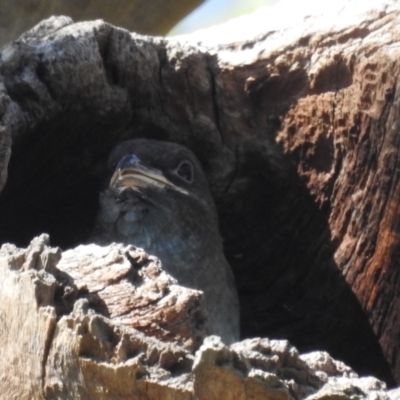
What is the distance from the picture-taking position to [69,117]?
18.3 ft

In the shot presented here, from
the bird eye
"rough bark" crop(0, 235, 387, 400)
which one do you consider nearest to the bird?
the bird eye

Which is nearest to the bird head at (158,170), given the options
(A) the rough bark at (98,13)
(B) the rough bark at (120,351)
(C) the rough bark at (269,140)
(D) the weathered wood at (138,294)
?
(C) the rough bark at (269,140)

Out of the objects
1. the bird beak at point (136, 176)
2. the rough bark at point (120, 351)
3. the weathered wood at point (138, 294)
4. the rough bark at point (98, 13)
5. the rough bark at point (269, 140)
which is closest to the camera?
the rough bark at point (120, 351)

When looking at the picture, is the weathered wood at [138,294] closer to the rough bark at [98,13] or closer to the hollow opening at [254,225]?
the hollow opening at [254,225]

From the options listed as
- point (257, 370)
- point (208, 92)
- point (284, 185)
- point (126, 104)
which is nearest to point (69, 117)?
point (126, 104)

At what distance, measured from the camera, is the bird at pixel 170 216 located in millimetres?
5926

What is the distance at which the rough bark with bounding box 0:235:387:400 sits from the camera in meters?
3.03

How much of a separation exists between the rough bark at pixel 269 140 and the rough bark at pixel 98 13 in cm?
122

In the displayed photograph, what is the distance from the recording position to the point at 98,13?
7320 mm

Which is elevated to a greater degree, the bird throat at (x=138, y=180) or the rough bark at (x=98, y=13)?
the rough bark at (x=98, y=13)

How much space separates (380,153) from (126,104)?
4.82 feet

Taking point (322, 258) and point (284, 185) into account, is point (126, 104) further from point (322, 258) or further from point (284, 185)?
point (322, 258)

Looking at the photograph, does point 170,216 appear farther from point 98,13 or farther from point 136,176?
point 98,13

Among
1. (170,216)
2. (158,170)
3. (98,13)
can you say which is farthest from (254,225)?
(98,13)
